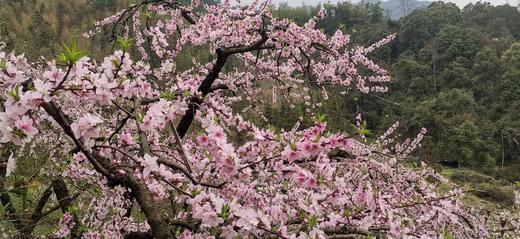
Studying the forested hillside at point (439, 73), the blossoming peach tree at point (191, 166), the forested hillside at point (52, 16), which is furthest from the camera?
the forested hillside at point (52, 16)

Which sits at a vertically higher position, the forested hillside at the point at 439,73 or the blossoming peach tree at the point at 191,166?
the forested hillside at the point at 439,73

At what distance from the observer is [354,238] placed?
8.09ft

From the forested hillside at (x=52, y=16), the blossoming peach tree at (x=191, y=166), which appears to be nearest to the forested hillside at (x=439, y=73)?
the forested hillside at (x=52, y=16)

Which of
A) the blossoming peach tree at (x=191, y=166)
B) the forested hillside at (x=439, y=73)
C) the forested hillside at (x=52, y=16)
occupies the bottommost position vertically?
the blossoming peach tree at (x=191, y=166)

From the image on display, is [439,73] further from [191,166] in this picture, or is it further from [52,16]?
[191,166]

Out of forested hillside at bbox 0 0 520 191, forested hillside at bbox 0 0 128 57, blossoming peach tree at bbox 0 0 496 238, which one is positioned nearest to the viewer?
blossoming peach tree at bbox 0 0 496 238

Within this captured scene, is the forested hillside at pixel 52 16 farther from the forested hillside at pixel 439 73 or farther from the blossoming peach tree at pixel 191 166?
the blossoming peach tree at pixel 191 166

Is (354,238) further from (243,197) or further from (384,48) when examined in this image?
(384,48)

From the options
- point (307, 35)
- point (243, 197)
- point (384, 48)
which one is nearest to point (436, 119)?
point (384, 48)

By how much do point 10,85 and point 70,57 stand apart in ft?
1.55

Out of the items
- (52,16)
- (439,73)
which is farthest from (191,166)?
(52,16)

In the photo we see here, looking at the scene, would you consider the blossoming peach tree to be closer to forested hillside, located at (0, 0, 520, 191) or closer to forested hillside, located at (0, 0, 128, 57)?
forested hillside, located at (0, 0, 520, 191)

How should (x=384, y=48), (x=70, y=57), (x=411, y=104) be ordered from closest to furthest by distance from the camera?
(x=70, y=57), (x=411, y=104), (x=384, y=48)

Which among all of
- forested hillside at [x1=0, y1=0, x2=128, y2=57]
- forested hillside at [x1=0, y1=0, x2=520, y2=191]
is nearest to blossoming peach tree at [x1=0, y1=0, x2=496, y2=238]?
forested hillside at [x1=0, y1=0, x2=520, y2=191]
